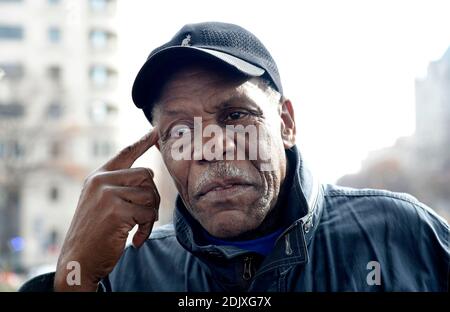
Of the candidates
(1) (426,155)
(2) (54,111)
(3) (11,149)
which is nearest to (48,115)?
(2) (54,111)

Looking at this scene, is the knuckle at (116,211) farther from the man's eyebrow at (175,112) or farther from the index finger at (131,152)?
the man's eyebrow at (175,112)

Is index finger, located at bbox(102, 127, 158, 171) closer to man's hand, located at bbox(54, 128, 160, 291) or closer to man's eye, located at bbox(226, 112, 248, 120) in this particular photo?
man's hand, located at bbox(54, 128, 160, 291)

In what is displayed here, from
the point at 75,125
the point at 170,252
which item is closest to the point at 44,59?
the point at 75,125

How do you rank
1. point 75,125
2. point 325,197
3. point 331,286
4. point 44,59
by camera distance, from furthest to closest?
point 75,125 < point 44,59 < point 325,197 < point 331,286

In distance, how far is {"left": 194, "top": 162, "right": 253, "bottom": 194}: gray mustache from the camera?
3.83 feet

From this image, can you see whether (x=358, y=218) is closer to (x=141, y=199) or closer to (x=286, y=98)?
(x=286, y=98)

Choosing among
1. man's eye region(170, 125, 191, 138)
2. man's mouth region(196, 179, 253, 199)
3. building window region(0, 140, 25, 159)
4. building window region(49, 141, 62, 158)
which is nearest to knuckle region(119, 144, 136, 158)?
man's eye region(170, 125, 191, 138)

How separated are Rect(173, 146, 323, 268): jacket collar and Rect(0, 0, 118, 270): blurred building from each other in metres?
1.11

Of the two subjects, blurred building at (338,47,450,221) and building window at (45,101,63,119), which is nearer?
blurred building at (338,47,450,221)

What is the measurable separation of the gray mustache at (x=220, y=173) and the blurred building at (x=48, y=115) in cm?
111

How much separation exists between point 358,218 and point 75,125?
8.03 meters

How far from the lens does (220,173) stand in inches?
46.1

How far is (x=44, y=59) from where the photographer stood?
7.19 meters
